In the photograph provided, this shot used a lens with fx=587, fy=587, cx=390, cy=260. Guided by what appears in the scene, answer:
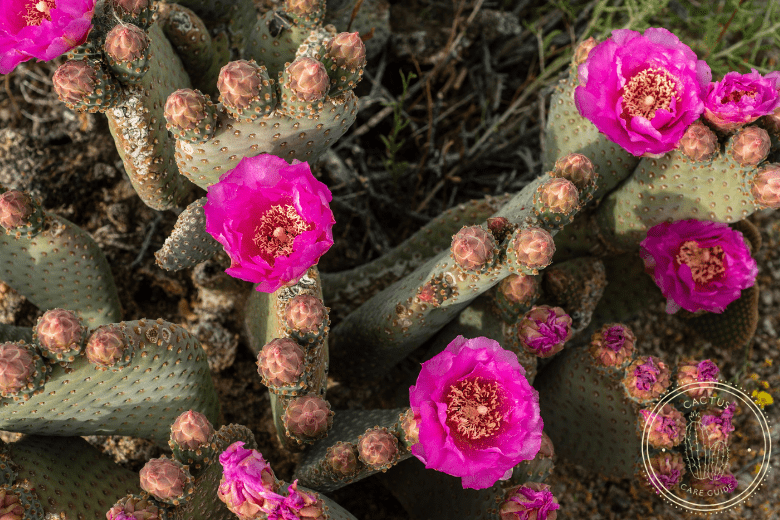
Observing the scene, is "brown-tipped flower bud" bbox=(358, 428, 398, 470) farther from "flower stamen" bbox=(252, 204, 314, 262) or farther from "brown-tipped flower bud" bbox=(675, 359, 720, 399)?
"brown-tipped flower bud" bbox=(675, 359, 720, 399)

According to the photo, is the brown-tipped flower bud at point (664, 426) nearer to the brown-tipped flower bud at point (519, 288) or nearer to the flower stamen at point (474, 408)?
the brown-tipped flower bud at point (519, 288)

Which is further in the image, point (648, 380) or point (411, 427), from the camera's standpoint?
point (648, 380)

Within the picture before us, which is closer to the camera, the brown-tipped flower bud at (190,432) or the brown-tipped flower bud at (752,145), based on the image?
the brown-tipped flower bud at (190,432)

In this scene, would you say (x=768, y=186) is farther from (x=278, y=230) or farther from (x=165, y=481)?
(x=165, y=481)

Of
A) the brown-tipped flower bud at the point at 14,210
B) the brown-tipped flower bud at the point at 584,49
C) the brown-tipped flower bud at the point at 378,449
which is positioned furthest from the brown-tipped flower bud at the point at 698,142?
the brown-tipped flower bud at the point at 14,210

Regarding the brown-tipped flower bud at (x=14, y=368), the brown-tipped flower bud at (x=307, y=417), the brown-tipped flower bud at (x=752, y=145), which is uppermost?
the brown-tipped flower bud at (x=14, y=368)

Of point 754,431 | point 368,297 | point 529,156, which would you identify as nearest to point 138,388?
point 368,297

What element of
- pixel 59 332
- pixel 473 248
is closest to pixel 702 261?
pixel 473 248

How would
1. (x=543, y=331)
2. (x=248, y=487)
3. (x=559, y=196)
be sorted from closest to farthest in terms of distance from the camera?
(x=248, y=487) → (x=559, y=196) → (x=543, y=331)
